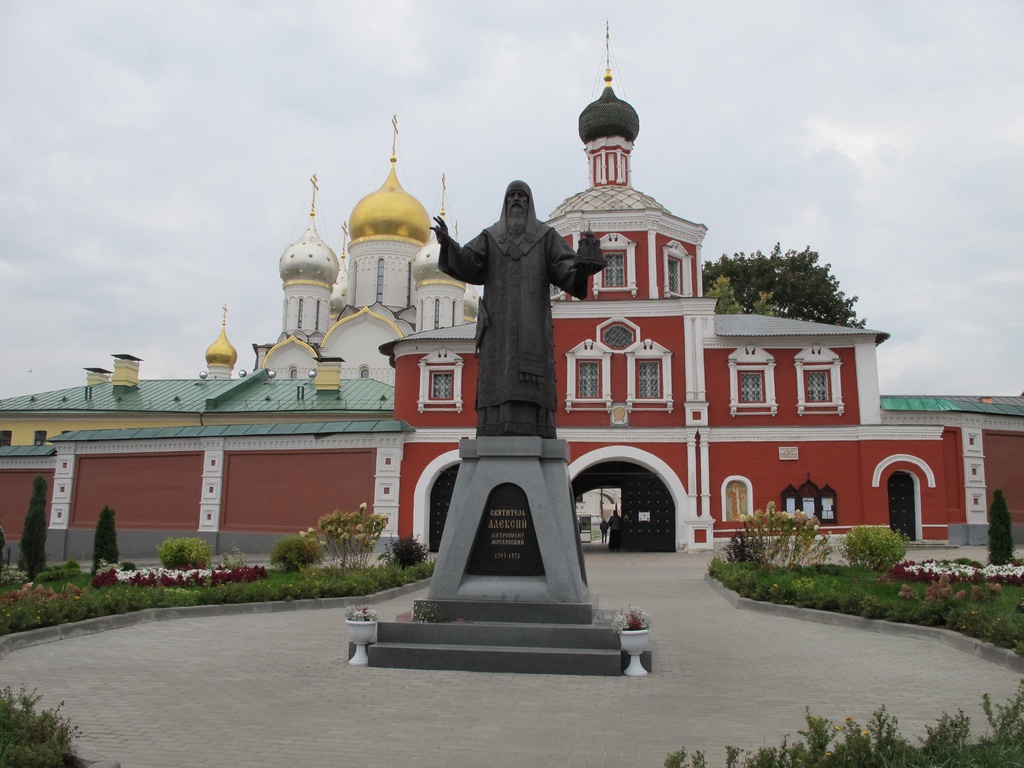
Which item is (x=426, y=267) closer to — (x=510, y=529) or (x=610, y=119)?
(x=610, y=119)

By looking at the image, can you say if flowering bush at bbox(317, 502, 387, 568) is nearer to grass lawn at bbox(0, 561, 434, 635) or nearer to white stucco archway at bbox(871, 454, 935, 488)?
grass lawn at bbox(0, 561, 434, 635)

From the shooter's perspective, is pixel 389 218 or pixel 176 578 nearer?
pixel 176 578

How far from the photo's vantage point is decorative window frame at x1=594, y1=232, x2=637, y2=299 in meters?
25.9

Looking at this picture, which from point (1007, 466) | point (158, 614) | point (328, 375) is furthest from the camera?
point (328, 375)

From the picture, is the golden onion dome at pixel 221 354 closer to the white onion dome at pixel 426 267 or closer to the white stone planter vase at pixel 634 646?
the white onion dome at pixel 426 267

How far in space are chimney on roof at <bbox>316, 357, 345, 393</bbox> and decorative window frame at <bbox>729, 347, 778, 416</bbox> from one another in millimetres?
15775

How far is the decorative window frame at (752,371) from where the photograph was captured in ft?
80.5

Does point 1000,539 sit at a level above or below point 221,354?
below

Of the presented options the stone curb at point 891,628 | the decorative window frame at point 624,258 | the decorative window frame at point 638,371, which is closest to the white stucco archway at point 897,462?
the decorative window frame at point 638,371

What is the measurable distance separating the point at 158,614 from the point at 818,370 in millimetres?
20123

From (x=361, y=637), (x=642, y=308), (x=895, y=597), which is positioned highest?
(x=642, y=308)

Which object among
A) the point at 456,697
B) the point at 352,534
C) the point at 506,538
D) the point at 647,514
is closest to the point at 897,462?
the point at 647,514

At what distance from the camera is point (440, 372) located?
26016mm

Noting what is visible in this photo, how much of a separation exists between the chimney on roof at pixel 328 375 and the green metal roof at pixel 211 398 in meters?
0.24
